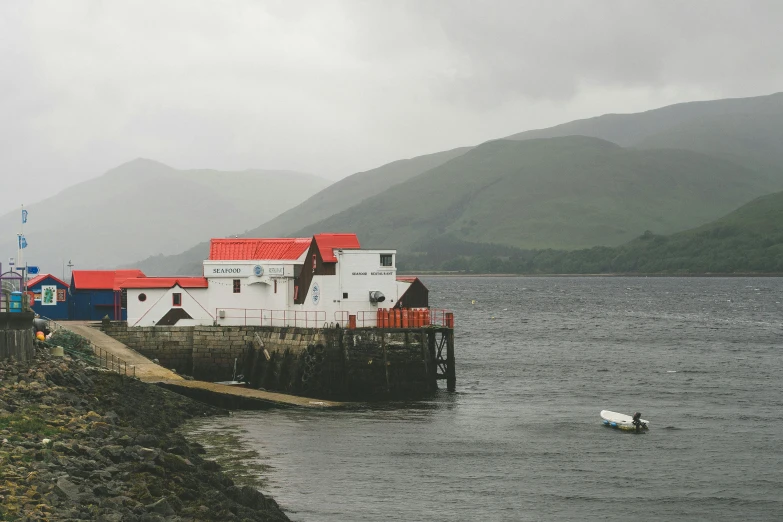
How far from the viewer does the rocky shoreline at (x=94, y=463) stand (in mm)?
26562

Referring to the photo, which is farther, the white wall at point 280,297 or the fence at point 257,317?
the fence at point 257,317

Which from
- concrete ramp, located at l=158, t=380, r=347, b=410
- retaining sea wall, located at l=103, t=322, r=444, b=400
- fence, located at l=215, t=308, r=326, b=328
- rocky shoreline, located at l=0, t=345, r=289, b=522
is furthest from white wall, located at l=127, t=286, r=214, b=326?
rocky shoreline, located at l=0, t=345, r=289, b=522

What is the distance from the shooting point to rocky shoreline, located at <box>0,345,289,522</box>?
87.1 feet

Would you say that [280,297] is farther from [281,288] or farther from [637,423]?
[637,423]

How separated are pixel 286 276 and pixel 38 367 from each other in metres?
24.8

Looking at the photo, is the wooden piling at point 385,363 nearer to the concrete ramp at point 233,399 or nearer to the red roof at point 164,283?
the concrete ramp at point 233,399

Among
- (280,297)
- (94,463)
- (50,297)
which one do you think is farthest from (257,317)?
(94,463)

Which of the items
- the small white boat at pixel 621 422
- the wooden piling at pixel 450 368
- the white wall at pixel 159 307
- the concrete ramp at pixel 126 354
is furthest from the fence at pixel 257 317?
the small white boat at pixel 621 422

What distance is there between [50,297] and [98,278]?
3814 mm

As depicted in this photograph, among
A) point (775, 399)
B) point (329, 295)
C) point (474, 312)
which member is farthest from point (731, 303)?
point (329, 295)

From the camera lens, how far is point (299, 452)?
46.5 metres

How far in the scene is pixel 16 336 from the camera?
47.1m

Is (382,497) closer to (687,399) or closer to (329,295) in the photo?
(329,295)

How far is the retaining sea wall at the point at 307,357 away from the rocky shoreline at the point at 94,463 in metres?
14.7
